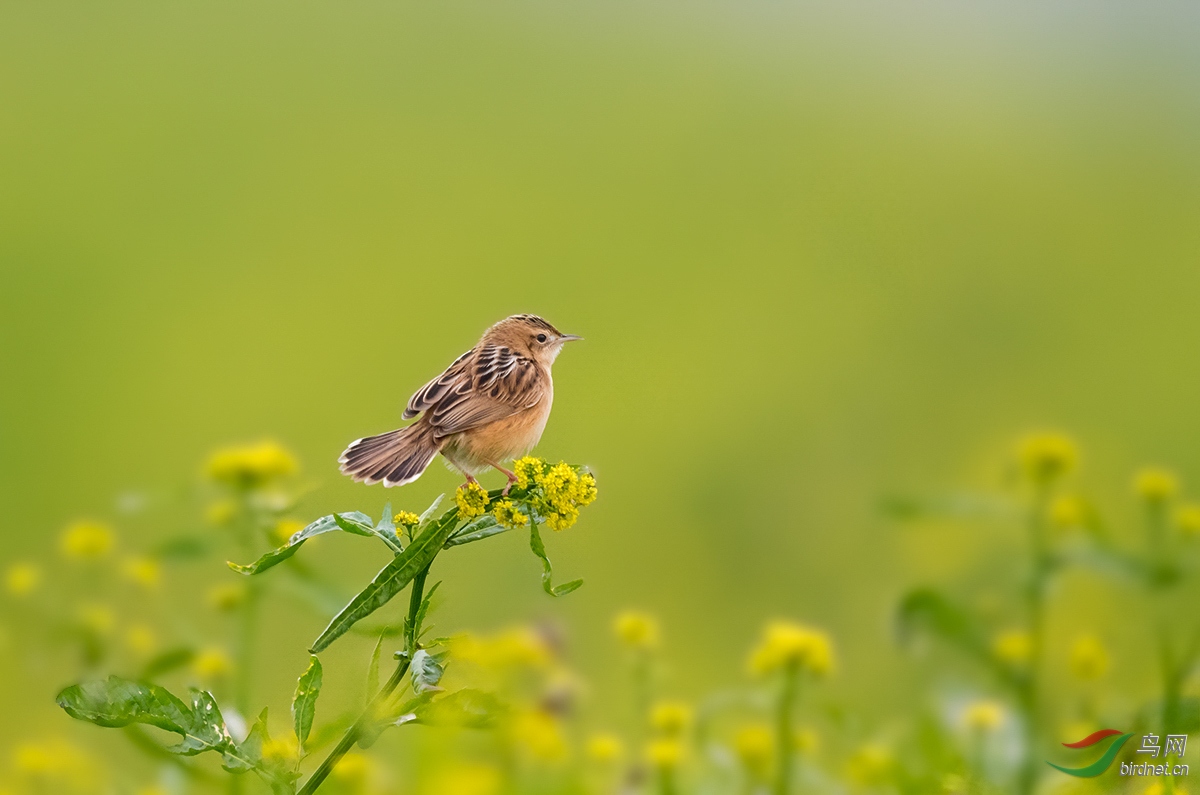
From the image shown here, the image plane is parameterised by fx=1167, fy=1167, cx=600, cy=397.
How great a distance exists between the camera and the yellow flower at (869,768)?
2273 millimetres

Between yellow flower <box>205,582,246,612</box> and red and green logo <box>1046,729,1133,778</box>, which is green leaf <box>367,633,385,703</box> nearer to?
yellow flower <box>205,582,246,612</box>

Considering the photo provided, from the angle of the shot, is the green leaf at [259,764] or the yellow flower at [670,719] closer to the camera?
the green leaf at [259,764]

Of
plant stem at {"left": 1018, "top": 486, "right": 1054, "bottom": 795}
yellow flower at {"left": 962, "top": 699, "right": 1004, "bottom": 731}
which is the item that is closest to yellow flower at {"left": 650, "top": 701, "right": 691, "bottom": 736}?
yellow flower at {"left": 962, "top": 699, "right": 1004, "bottom": 731}

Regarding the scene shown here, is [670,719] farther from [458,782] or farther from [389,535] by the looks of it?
[389,535]

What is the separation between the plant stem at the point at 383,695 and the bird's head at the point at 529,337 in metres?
0.80

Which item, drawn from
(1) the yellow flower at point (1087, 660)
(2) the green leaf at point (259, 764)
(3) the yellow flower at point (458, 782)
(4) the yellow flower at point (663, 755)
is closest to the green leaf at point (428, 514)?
(2) the green leaf at point (259, 764)

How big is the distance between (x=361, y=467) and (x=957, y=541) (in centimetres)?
257

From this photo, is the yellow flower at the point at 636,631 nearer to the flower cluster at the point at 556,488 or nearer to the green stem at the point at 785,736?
the green stem at the point at 785,736

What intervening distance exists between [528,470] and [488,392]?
576 mm

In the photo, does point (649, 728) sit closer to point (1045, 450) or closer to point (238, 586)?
point (238, 586)

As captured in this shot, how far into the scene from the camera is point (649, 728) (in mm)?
2379

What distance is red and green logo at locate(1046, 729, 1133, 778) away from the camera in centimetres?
224

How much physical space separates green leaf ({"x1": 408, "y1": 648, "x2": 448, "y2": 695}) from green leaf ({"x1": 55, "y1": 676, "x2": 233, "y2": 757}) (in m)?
0.23

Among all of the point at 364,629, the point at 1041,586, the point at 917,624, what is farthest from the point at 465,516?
the point at 1041,586
